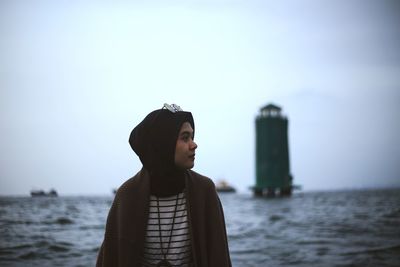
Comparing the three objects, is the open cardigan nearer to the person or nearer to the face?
the person

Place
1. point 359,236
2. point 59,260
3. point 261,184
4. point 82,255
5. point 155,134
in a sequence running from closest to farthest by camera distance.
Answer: point 155,134, point 59,260, point 82,255, point 359,236, point 261,184

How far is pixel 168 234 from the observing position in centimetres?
210

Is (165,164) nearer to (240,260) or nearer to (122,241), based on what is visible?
(122,241)

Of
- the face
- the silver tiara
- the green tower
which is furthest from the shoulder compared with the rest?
the green tower

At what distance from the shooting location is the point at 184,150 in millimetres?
2027

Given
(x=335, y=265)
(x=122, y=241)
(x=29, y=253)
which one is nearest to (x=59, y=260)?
(x=29, y=253)

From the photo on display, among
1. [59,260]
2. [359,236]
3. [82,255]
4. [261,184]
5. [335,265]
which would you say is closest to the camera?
[335,265]

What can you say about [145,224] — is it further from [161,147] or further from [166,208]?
[161,147]

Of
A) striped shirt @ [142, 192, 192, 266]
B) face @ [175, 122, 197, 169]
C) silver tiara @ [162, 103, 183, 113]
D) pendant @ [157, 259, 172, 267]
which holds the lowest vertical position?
pendant @ [157, 259, 172, 267]

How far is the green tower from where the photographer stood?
242 ft

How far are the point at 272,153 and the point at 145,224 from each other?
7259 cm

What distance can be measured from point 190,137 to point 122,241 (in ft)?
1.99

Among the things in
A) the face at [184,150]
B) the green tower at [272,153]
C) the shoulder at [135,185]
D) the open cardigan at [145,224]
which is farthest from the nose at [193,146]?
the green tower at [272,153]

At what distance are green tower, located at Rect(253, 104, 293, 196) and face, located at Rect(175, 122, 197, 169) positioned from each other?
72.4 meters
